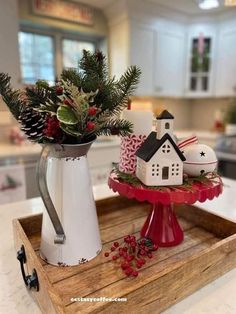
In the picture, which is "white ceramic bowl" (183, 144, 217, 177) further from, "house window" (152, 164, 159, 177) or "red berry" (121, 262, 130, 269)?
"red berry" (121, 262, 130, 269)

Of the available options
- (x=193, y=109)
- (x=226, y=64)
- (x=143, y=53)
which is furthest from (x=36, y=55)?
(x=193, y=109)

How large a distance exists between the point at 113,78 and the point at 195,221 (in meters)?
0.49

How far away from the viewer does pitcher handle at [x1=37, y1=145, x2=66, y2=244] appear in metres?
0.47

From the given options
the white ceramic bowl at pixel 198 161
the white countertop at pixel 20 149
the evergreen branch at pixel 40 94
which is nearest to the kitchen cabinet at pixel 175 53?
the white countertop at pixel 20 149

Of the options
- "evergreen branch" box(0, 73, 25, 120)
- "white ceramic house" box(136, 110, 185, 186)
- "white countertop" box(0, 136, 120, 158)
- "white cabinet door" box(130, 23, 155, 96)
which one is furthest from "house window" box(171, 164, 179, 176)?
"white cabinet door" box(130, 23, 155, 96)

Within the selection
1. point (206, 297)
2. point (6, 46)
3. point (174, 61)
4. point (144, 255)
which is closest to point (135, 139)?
point (144, 255)

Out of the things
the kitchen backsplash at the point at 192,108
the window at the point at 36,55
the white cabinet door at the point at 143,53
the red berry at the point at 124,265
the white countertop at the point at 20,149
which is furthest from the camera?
the kitchen backsplash at the point at 192,108

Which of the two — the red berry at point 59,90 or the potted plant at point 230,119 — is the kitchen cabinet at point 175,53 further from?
the red berry at point 59,90

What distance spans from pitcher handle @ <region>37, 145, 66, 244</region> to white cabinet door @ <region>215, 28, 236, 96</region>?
2.77m

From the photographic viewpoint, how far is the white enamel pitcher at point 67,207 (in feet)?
1.69

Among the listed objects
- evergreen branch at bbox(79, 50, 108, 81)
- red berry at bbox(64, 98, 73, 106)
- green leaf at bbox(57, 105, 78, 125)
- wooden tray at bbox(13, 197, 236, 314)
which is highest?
evergreen branch at bbox(79, 50, 108, 81)

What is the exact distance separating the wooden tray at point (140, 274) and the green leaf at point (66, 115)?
0.27 m

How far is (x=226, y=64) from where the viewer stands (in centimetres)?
278

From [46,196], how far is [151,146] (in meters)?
0.26
